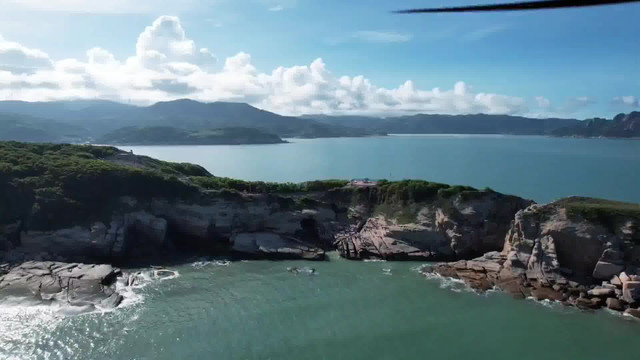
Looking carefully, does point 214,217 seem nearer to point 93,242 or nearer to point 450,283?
point 93,242

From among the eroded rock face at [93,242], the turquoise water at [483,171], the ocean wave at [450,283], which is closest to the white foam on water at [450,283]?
the ocean wave at [450,283]

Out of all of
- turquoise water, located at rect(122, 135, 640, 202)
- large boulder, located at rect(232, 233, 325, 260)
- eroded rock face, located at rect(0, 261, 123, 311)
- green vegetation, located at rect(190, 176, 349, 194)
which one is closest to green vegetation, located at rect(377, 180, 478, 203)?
green vegetation, located at rect(190, 176, 349, 194)

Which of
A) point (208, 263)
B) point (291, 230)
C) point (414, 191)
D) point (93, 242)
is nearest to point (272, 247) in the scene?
point (291, 230)

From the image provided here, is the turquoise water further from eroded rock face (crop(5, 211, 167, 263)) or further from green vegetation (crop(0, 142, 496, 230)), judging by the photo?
eroded rock face (crop(5, 211, 167, 263))

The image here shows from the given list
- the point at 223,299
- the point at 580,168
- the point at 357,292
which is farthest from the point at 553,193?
the point at 223,299

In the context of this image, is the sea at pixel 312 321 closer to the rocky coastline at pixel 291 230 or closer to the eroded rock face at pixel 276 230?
the rocky coastline at pixel 291 230
